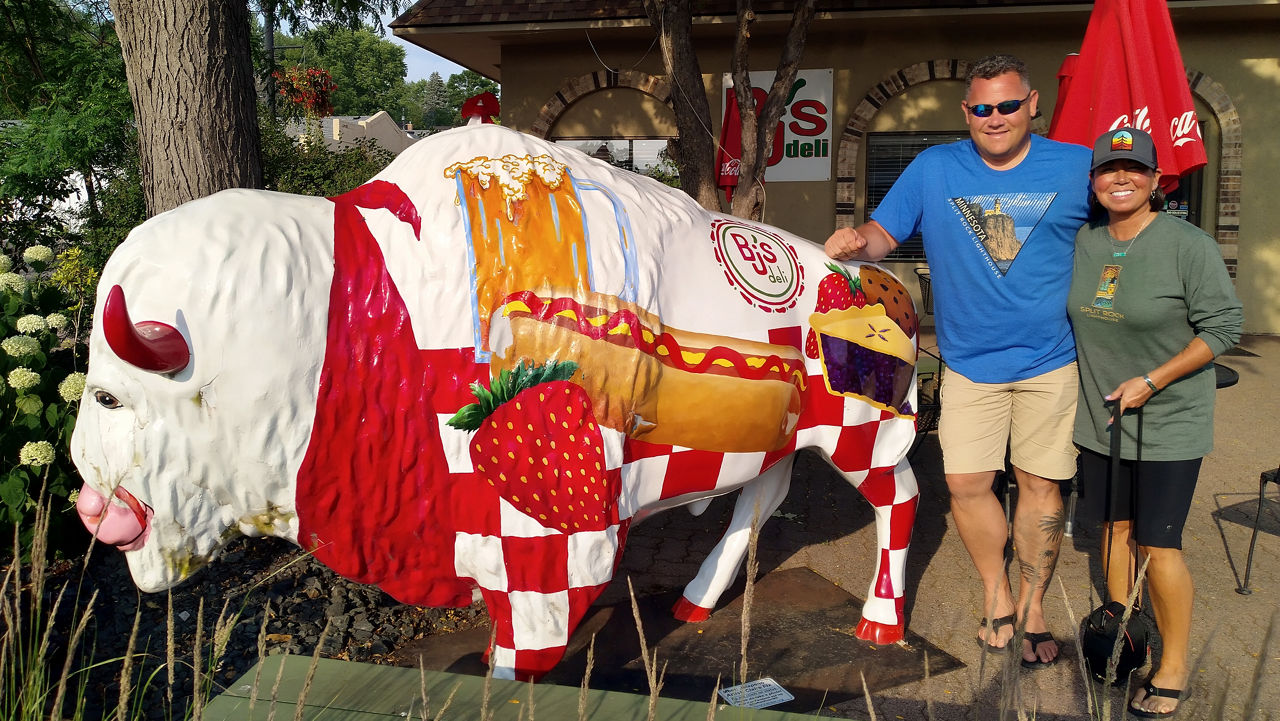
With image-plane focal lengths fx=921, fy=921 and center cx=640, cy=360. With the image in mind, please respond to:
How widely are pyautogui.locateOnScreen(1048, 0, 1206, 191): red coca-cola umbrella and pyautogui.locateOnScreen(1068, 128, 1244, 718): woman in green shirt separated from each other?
1.83ft

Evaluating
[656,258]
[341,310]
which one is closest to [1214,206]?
[656,258]

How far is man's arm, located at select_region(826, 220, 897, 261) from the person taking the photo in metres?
3.01

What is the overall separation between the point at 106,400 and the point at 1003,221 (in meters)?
2.58

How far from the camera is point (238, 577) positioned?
3.60m

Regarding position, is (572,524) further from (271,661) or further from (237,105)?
(237,105)

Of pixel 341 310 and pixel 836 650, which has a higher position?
pixel 341 310

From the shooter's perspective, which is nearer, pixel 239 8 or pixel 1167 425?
pixel 1167 425

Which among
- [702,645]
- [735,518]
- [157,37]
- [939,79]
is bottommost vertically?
[702,645]

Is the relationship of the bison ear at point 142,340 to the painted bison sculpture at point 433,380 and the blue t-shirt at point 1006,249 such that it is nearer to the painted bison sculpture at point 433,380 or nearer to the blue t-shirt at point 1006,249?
the painted bison sculpture at point 433,380

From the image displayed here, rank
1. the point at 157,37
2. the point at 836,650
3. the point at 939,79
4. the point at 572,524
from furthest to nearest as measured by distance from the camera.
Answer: the point at 939,79 < the point at 157,37 < the point at 836,650 < the point at 572,524

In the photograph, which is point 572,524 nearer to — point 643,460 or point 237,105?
point 643,460

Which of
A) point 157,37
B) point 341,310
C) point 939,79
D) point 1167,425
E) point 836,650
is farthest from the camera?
point 939,79

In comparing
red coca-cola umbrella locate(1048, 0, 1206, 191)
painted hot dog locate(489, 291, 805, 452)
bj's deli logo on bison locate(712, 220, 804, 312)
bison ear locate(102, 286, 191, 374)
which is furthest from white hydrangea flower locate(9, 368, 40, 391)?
red coca-cola umbrella locate(1048, 0, 1206, 191)

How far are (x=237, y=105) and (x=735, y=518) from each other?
256cm
